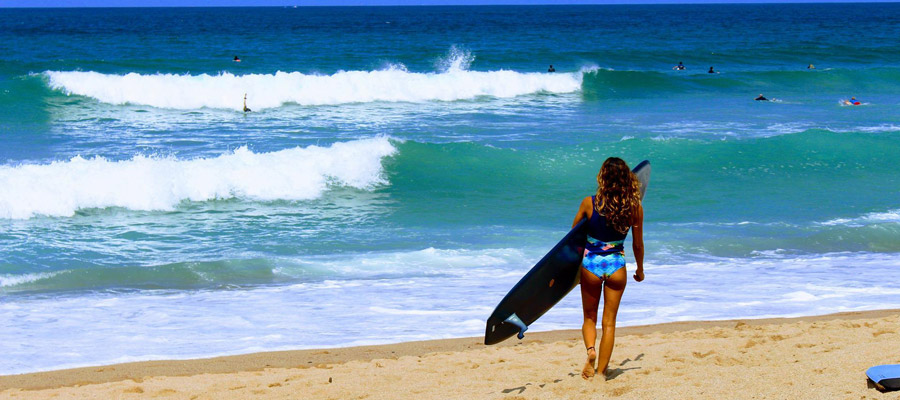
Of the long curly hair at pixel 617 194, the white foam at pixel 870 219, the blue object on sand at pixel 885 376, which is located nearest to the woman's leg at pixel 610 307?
the long curly hair at pixel 617 194

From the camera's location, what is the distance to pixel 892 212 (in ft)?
40.2

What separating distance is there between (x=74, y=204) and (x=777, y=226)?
986cm

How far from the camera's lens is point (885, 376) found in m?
4.29

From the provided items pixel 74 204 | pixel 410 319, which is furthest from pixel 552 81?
pixel 410 319

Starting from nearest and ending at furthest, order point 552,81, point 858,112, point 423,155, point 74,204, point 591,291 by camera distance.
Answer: point 591,291 < point 74,204 < point 423,155 < point 858,112 < point 552,81

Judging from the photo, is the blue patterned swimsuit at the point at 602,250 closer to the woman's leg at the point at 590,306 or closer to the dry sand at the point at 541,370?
→ the woman's leg at the point at 590,306

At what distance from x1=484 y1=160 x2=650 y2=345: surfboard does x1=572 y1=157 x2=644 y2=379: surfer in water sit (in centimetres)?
14

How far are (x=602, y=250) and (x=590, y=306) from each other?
37cm

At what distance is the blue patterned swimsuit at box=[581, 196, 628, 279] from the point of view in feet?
15.7

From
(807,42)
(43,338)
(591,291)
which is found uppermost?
Answer: (807,42)

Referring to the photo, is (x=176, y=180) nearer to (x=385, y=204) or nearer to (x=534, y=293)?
(x=385, y=204)

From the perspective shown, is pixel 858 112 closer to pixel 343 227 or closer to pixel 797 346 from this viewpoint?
pixel 343 227

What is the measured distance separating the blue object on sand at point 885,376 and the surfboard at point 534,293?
154cm

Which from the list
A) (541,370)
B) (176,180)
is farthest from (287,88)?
(541,370)
